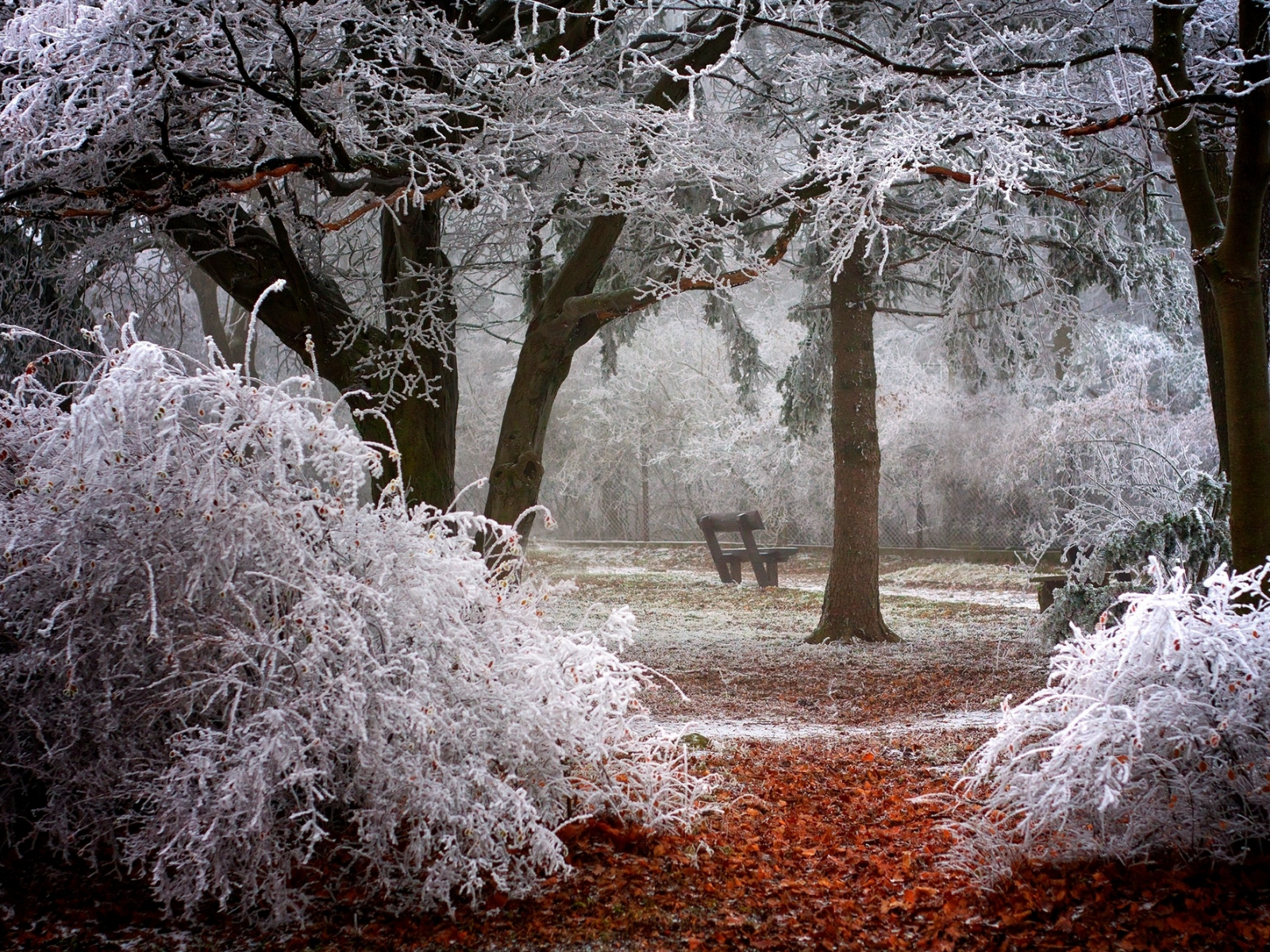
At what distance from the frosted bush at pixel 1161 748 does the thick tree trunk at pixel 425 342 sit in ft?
15.8

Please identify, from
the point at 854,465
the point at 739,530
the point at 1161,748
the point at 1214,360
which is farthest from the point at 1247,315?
the point at 739,530

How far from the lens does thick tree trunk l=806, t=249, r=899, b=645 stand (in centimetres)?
949

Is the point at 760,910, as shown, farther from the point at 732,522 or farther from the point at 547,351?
the point at 732,522

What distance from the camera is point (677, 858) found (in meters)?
3.54

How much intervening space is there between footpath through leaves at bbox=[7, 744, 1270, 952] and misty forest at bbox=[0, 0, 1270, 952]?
2cm

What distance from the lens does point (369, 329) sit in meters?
7.61

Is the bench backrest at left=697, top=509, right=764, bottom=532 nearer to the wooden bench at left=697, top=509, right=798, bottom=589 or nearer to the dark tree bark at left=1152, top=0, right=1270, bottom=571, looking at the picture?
the wooden bench at left=697, top=509, right=798, bottom=589

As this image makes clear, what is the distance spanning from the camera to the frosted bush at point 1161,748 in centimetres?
306

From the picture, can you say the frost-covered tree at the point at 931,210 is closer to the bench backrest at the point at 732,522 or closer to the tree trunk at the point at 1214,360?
the tree trunk at the point at 1214,360

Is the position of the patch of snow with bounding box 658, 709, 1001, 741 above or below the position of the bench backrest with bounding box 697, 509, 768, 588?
below

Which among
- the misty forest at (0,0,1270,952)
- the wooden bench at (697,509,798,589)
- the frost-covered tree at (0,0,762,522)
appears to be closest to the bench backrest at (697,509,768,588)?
the wooden bench at (697,509,798,589)

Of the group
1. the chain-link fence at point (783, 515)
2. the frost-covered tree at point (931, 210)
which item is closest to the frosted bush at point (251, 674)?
the frost-covered tree at point (931, 210)

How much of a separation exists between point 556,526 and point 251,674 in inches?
69.9

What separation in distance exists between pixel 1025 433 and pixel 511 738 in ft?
45.0
